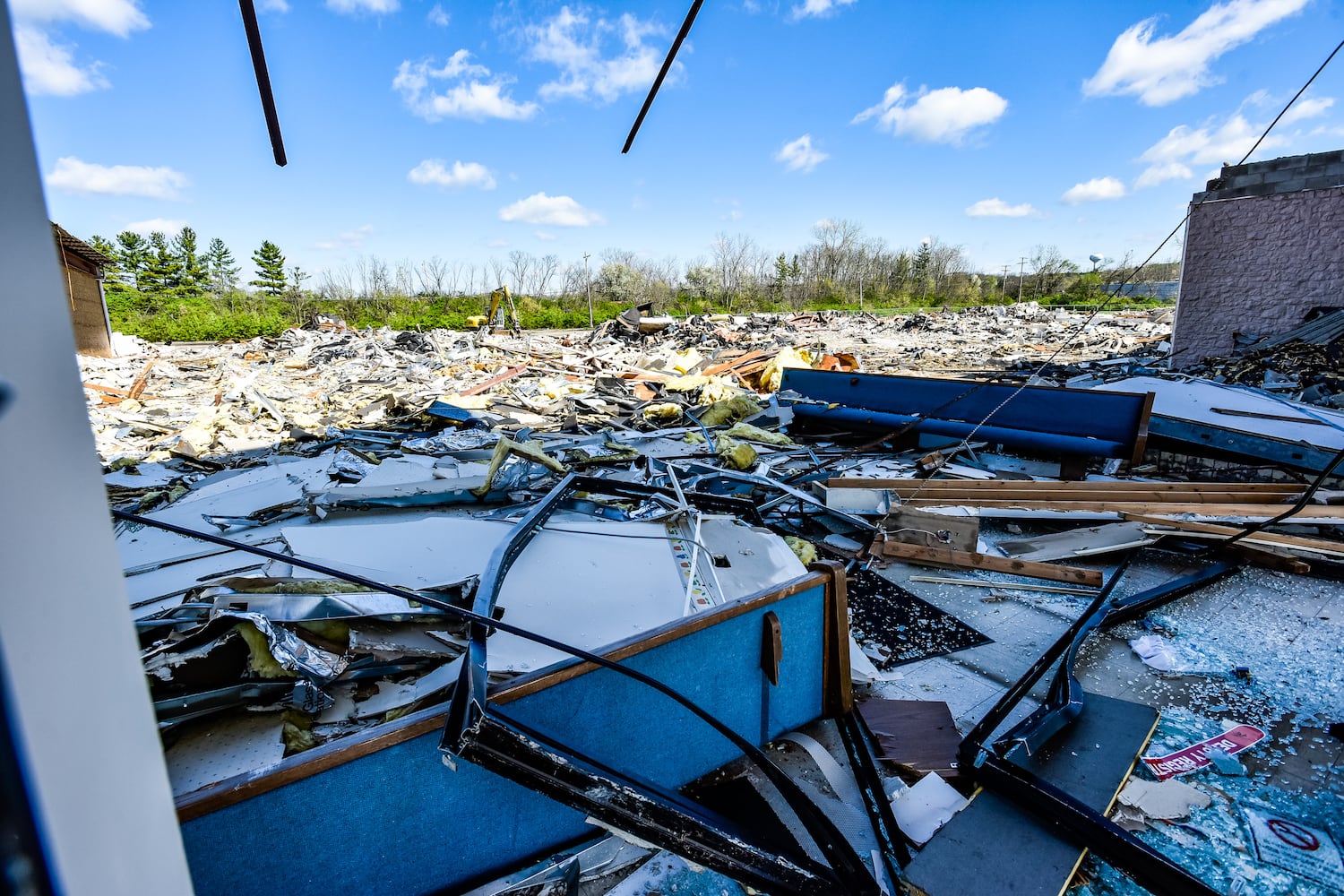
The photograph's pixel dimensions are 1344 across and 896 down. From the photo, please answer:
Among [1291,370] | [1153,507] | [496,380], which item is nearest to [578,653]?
[1153,507]

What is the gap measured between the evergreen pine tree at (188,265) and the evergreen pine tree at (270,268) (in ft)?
10.2

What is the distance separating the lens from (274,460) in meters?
7.31

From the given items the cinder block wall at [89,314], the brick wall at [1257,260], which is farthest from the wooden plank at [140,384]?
the brick wall at [1257,260]

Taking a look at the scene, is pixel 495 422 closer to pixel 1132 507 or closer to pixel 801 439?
pixel 801 439

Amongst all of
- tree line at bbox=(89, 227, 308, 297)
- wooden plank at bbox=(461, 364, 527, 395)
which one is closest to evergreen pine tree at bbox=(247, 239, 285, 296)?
tree line at bbox=(89, 227, 308, 297)

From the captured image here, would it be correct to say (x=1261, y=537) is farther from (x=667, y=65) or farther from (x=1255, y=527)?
(x=667, y=65)

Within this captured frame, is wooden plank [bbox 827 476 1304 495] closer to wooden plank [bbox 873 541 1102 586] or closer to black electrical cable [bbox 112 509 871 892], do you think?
wooden plank [bbox 873 541 1102 586]

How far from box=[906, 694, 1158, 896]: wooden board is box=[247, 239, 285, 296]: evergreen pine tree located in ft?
168

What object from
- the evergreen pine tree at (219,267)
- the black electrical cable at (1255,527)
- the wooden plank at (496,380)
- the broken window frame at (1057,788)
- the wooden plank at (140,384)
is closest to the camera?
the broken window frame at (1057,788)

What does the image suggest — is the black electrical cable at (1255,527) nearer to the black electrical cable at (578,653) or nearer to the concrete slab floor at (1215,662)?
the concrete slab floor at (1215,662)

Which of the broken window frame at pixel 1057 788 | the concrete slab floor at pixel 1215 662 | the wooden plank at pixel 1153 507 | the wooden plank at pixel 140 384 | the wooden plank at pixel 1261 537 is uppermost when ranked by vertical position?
the wooden plank at pixel 140 384

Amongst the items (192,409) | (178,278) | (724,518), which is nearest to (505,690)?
(724,518)

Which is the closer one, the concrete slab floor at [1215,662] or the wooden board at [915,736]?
the wooden board at [915,736]

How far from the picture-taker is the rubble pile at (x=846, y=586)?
2262 millimetres
